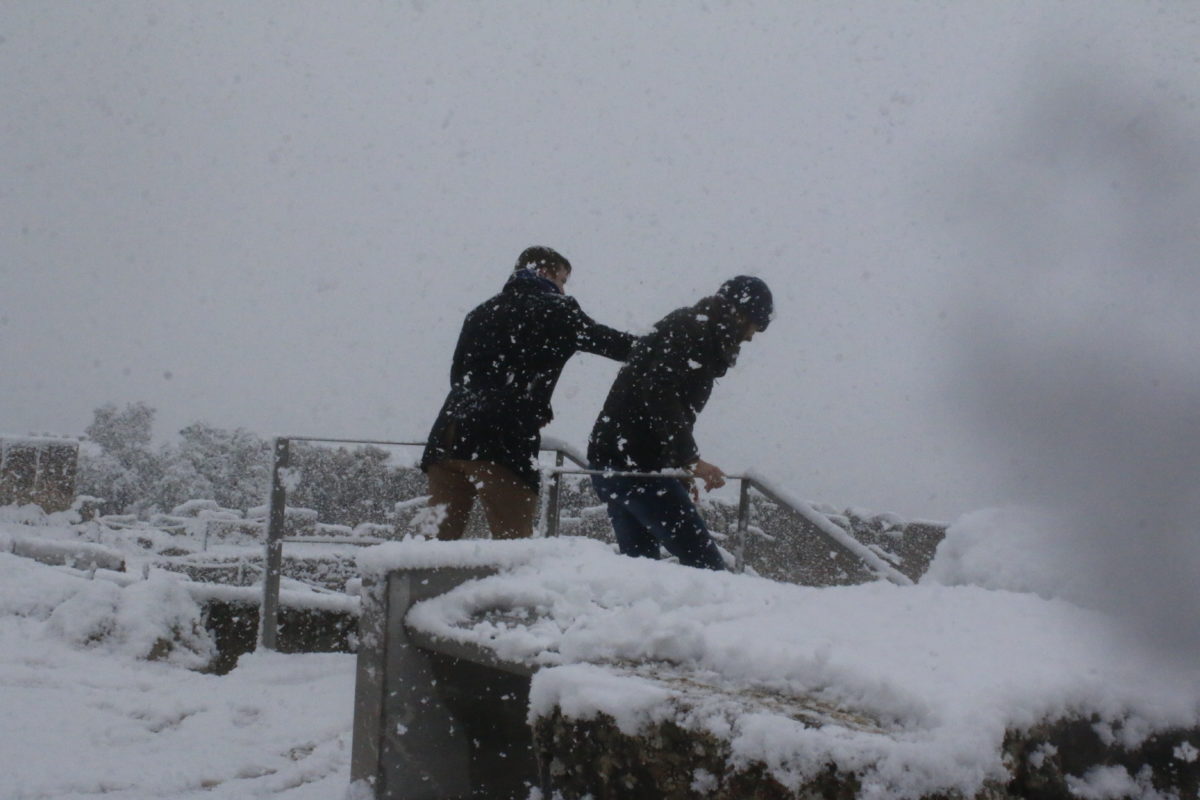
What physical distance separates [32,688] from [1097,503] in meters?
3.39

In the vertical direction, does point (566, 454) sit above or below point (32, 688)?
above

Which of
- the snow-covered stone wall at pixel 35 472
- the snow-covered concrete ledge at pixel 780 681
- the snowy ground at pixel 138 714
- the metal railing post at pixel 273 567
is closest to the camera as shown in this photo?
the snow-covered concrete ledge at pixel 780 681

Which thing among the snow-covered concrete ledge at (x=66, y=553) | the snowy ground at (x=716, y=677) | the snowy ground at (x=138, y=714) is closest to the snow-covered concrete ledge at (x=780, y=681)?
the snowy ground at (x=716, y=677)

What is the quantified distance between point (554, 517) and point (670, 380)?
3.69 ft

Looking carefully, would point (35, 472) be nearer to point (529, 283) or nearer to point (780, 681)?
point (529, 283)

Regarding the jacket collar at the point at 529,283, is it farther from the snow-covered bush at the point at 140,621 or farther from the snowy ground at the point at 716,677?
the snow-covered bush at the point at 140,621

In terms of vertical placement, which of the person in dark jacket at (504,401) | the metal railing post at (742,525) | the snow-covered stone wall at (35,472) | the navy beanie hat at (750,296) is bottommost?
the snow-covered stone wall at (35,472)

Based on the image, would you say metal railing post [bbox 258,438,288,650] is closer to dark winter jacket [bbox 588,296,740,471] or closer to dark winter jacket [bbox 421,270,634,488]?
dark winter jacket [bbox 421,270,634,488]

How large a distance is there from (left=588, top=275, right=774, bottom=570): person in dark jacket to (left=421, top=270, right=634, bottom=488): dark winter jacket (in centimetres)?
15

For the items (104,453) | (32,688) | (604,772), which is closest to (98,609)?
(32,688)

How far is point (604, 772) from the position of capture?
1.58 metres

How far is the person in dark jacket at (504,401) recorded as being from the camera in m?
3.43

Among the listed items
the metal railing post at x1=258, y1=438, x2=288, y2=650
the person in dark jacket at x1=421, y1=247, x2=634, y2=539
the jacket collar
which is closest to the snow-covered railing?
the metal railing post at x1=258, y1=438, x2=288, y2=650

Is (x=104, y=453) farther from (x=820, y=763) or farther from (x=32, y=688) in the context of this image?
(x=820, y=763)
